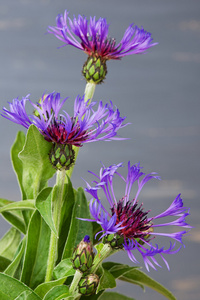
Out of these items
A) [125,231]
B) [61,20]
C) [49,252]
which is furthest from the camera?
[61,20]

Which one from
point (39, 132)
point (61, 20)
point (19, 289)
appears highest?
point (61, 20)

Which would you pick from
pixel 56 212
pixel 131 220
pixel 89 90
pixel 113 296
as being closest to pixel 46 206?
pixel 56 212

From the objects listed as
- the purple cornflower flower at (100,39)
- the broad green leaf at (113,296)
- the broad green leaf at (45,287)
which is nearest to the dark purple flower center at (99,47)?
the purple cornflower flower at (100,39)

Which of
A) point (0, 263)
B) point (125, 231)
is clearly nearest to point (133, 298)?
point (0, 263)

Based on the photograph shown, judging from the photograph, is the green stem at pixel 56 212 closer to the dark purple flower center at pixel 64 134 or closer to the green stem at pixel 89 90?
the dark purple flower center at pixel 64 134

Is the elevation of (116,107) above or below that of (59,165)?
above

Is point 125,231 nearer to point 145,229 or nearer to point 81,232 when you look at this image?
point 145,229

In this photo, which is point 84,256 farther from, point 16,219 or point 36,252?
point 16,219
